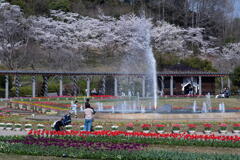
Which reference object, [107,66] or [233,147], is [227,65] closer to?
[107,66]

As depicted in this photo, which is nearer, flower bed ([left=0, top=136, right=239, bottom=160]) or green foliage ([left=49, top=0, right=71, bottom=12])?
flower bed ([left=0, top=136, right=239, bottom=160])

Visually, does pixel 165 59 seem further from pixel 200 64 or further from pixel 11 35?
pixel 11 35

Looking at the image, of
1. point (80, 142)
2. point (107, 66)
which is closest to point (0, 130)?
point (80, 142)

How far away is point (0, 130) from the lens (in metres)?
20.4

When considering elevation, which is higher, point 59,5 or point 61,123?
point 59,5

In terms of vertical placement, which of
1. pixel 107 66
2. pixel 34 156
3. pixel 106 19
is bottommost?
pixel 34 156

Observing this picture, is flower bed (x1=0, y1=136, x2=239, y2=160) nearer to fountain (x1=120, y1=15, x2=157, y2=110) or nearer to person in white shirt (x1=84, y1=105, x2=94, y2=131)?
person in white shirt (x1=84, y1=105, x2=94, y2=131)

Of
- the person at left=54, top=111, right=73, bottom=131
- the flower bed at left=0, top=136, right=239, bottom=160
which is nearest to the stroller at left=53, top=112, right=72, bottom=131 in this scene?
the person at left=54, top=111, right=73, bottom=131

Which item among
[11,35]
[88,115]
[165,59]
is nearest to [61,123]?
[88,115]

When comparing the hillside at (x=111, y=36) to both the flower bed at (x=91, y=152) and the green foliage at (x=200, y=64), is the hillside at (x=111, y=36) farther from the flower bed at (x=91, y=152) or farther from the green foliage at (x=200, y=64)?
the flower bed at (x=91, y=152)

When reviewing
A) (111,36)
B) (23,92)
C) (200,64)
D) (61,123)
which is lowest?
(61,123)

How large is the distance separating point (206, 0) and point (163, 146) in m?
72.7

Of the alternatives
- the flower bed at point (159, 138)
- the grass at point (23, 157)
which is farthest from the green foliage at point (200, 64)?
the grass at point (23, 157)

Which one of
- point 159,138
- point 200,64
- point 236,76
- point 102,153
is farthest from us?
point 200,64
